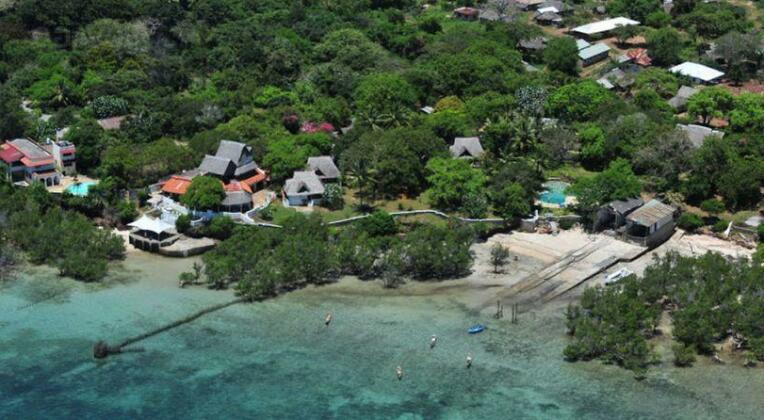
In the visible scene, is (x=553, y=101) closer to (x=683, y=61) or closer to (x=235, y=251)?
(x=683, y=61)

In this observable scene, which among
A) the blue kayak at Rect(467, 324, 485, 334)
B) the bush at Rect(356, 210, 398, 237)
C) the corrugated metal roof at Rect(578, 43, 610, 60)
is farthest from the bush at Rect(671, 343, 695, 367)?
the corrugated metal roof at Rect(578, 43, 610, 60)

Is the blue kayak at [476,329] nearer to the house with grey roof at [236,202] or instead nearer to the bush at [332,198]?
the bush at [332,198]

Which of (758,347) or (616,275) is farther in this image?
(616,275)

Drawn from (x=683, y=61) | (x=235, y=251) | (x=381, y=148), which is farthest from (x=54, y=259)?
(x=683, y=61)

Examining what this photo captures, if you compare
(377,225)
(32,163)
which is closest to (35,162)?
(32,163)

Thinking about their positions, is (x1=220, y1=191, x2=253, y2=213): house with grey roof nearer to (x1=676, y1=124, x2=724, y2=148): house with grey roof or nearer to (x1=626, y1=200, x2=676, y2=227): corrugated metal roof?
(x1=626, y1=200, x2=676, y2=227): corrugated metal roof

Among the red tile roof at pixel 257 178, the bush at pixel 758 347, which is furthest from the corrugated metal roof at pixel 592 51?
the bush at pixel 758 347

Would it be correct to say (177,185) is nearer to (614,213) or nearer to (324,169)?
(324,169)

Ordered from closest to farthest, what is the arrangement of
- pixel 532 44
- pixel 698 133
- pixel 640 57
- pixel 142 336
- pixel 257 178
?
pixel 142 336, pixel 257 178, pixel 698 133, pixel 640 57, pixel 532 44
